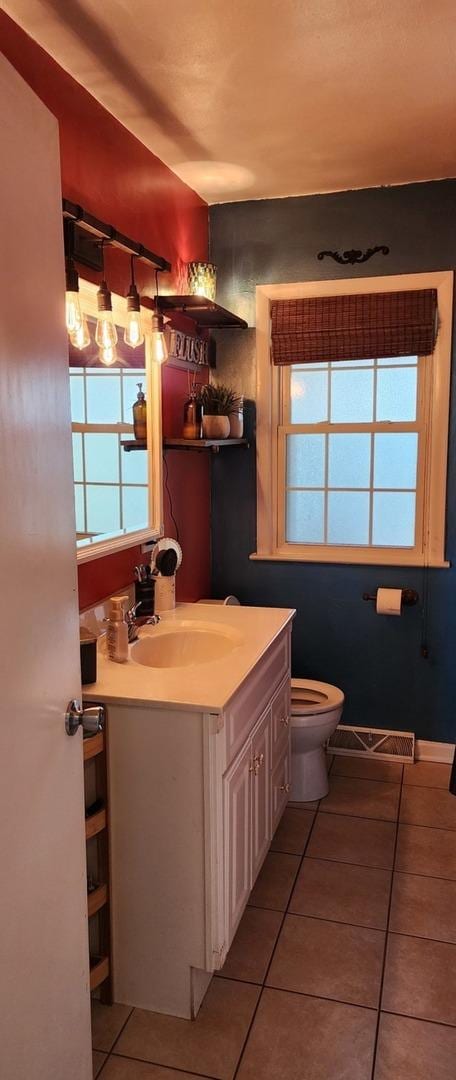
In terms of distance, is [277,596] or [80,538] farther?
[277,596]

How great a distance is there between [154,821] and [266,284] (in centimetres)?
238

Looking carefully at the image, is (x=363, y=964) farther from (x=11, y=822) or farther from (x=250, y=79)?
(x=250, y=79)

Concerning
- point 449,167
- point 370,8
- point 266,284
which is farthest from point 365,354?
point 370,8

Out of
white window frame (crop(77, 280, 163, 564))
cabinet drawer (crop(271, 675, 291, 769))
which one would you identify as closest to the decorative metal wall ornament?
white window frame (crop(77, 280, 163, 564))

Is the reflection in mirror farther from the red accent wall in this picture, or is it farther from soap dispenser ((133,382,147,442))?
the red accent wall

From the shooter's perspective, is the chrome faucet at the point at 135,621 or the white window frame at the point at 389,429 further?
the white window frame at the point at 389,429

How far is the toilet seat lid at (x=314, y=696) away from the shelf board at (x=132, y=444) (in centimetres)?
115

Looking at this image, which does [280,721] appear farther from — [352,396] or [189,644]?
[352,396]

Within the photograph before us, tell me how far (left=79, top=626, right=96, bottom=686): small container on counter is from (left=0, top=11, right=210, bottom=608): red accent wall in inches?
14.7

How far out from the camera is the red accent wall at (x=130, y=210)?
80.7 inches

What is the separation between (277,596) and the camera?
353cm

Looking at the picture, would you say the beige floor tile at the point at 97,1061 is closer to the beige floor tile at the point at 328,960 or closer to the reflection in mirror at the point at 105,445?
the beige floor tile at the point at 328,960

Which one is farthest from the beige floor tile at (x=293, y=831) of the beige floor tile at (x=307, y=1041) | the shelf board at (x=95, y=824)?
the shelf board at (x=95, y=824)

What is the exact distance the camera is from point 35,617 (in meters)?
1.22
